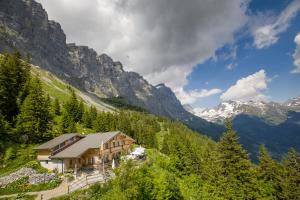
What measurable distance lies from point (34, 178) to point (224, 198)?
3053 centimetres

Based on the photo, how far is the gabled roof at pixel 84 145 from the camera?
4184 centimetres

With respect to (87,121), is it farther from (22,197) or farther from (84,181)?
(22,197)

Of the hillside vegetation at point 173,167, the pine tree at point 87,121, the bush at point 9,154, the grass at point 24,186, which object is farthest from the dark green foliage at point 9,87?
the pine tree at point 87,121

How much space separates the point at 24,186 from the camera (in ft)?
112

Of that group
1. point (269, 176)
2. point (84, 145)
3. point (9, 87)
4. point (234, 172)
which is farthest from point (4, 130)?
point (269, 176)

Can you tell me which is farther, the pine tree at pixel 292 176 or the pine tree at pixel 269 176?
the pine tree at pixel 269 176

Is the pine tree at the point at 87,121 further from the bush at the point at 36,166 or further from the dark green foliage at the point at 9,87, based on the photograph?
the bush at the point at 36,166

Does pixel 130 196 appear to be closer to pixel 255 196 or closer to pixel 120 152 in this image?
pixel 255 196

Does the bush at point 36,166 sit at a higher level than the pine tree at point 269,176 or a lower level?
higher

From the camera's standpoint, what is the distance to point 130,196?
20.0 metres

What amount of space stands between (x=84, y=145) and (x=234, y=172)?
94.3 ft

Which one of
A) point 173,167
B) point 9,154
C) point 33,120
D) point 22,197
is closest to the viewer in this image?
point 22,197

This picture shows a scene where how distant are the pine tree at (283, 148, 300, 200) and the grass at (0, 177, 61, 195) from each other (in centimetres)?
4168

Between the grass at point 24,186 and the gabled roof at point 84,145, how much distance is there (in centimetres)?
622
